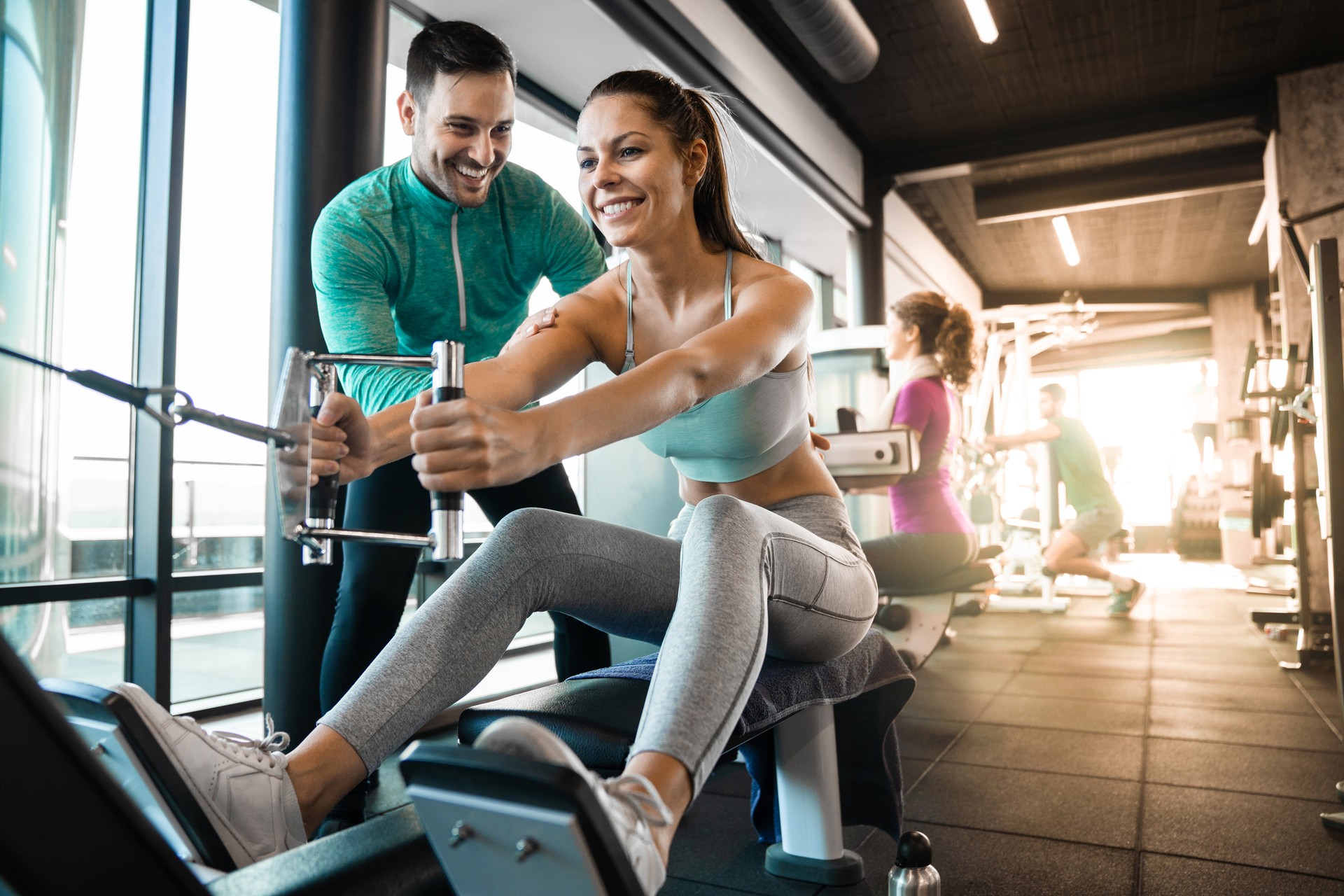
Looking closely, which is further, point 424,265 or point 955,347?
point 955,347

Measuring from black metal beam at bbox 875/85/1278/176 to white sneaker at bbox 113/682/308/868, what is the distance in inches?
237

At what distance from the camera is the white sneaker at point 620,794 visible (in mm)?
723

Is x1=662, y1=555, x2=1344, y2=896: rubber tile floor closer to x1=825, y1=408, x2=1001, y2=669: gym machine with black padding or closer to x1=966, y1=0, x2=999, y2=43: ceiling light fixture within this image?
x1=825, y1=408, x2=1001, y2=669: gym machine with black padding

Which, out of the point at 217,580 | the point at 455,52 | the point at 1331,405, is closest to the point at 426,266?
the point at 455,52

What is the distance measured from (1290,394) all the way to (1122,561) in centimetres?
810

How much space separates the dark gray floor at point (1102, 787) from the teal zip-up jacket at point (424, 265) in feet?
3.33

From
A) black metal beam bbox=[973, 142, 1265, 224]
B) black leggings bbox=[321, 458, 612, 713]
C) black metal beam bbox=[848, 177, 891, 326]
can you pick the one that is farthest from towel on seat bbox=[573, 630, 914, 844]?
black metal beam bbox=[973, 142, 1265, 224]

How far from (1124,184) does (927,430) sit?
193 inches

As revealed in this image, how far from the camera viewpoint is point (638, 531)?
1.24 metres

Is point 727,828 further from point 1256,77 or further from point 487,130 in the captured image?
point 1256,77

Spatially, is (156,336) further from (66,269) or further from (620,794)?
(620,794)

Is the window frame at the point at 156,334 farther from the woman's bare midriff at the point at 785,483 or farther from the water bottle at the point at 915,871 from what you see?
the water bottle at the point at 915,871

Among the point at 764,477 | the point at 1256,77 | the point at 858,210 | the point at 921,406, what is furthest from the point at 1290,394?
the point at 764,477

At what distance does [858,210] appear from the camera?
237 inches
